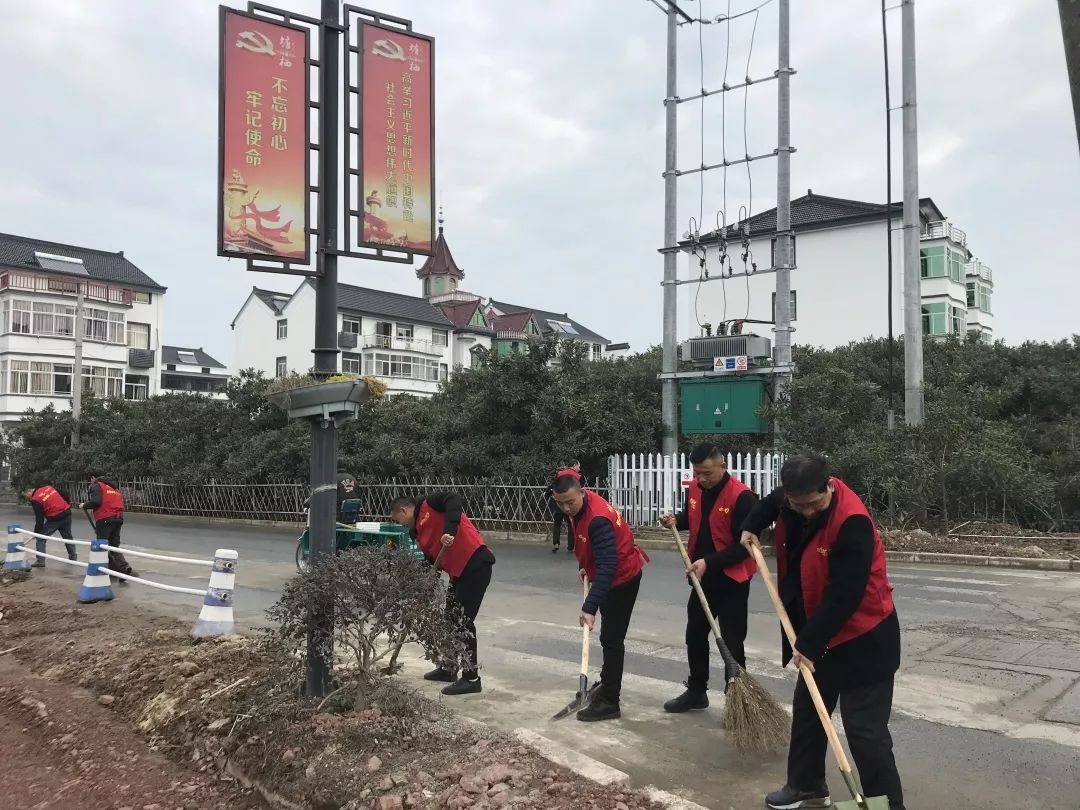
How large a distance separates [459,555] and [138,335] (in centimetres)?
4897

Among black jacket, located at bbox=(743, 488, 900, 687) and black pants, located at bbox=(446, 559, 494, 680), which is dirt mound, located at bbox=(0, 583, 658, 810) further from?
black jacket, located at bbox=(743, 488, 900, 687)

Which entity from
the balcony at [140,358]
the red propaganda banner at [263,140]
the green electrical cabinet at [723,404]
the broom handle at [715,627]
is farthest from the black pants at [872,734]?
the balcony at [140,358]

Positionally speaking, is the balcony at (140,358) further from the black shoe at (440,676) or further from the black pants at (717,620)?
the black pants at (717,620)

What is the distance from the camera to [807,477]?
3.26 metres

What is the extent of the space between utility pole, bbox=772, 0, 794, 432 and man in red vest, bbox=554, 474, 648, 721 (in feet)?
39.7

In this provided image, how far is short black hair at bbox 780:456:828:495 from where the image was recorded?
326 cm

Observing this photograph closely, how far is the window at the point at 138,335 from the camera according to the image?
157 feet

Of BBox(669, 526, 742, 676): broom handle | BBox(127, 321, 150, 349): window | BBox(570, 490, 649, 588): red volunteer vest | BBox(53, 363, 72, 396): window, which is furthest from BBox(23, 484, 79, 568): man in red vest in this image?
BBox(127, 321, 150, 349): window

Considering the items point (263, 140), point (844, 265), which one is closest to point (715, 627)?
point (263, 140)

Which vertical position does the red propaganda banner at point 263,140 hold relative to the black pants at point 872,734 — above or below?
above

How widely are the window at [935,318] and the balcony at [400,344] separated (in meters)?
29.7

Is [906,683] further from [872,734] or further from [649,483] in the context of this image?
[649,483]

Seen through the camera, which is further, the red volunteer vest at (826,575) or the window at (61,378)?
the window at (61,378)

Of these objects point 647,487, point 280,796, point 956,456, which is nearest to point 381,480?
point 647,487
